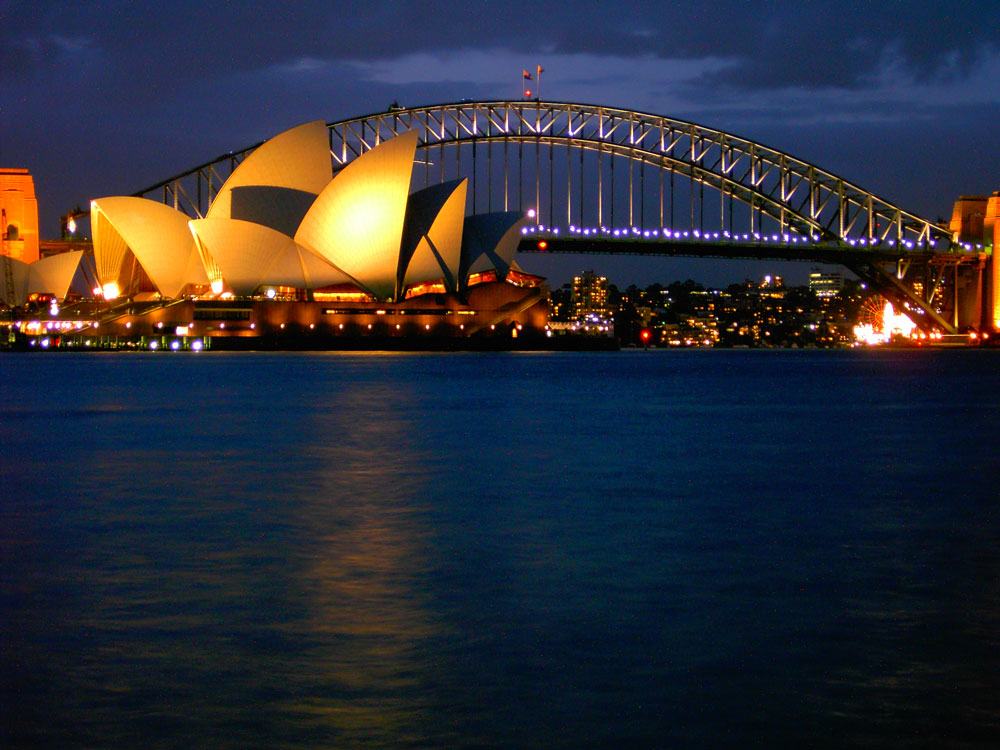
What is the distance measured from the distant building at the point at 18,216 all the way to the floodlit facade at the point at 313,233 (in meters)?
13.4

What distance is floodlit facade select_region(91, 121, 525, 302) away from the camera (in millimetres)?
77812

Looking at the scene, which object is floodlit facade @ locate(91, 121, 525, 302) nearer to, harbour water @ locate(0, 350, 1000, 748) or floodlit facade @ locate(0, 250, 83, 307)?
floodlit facade @ locate(0, 250, 83, 307)

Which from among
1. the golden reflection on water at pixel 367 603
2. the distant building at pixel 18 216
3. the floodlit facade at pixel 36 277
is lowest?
the golden reflection on water at pixel 367 603

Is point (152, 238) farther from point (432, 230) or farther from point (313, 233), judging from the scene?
point (432, 230)

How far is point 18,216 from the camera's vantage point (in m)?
103

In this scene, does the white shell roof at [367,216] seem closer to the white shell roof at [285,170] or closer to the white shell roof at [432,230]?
the white shell roof at [432,230]

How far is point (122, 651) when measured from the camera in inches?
287

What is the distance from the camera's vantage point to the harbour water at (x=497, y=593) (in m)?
6.14

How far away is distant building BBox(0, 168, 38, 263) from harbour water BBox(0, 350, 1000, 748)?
3381 inches

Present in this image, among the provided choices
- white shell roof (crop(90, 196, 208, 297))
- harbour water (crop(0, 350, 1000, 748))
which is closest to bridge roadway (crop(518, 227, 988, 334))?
white shell roof (crop(90, 196, 208, 297))

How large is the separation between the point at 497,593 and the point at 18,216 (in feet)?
339

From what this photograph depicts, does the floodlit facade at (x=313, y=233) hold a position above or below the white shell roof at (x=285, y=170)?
below

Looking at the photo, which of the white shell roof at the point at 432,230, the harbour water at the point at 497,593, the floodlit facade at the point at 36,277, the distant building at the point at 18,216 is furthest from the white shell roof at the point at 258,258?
the harbour water at the point at 497,593

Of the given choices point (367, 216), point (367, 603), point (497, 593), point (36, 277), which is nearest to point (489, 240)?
point (367, 216)
